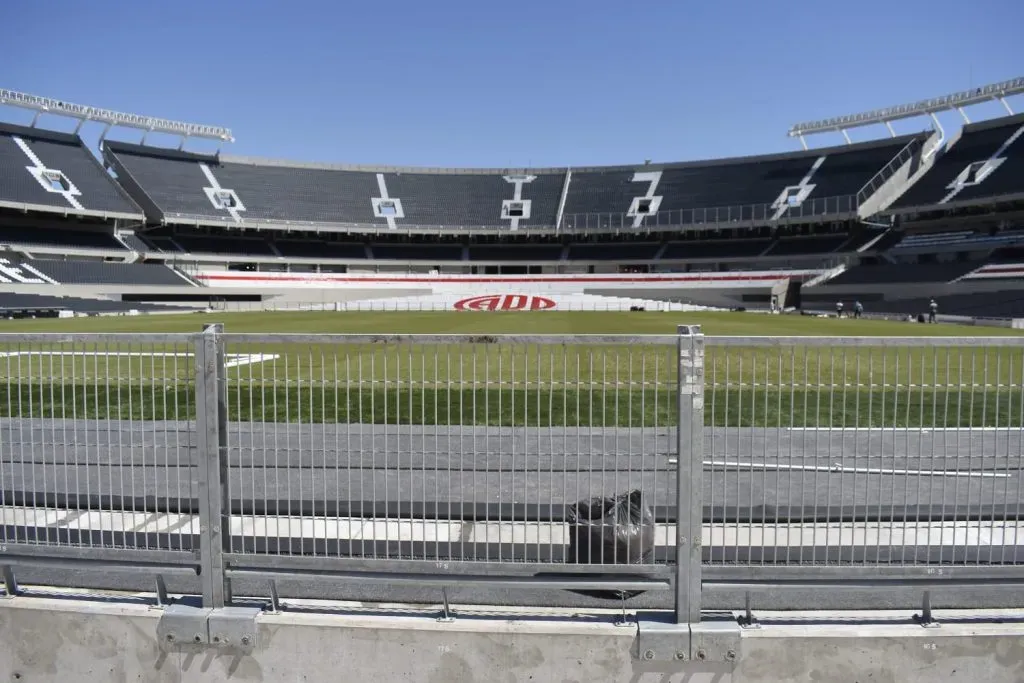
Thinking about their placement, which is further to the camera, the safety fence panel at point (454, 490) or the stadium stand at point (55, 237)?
the stadium stand at point (55, 237)

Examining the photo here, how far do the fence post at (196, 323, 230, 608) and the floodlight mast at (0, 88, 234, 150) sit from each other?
69253 millimetres

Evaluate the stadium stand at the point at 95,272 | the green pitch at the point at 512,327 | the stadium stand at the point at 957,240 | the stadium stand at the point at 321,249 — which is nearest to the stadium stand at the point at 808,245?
the stadium stand at the point at 957,240

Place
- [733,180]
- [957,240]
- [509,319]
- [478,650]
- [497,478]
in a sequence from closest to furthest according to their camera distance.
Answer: [478,650]
[497,478]
[509,319]
[957,240]
[733,180]

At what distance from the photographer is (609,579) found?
11.0 ft

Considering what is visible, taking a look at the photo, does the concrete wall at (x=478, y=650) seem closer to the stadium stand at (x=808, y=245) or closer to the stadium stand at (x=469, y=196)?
the stadium stand at (x=808, y=245)

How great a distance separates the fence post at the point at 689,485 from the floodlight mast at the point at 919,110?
224 feet

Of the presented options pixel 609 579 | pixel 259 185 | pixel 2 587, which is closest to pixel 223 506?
pixel 2 587

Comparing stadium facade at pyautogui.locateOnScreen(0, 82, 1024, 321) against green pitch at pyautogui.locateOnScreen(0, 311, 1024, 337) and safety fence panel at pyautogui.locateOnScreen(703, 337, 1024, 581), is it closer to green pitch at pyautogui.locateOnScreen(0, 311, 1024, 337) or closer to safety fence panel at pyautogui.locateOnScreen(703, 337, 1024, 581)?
green pitch at pyautogui.locateOnScreen(0, 311, 1024, 337)

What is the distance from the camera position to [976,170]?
2020 inches

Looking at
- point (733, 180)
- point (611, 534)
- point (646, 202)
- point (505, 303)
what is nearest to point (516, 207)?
point (646, 202)

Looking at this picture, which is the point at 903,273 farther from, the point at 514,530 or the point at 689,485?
the point at 689,485

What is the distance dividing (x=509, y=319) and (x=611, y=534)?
101ft

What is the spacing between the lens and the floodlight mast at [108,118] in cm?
5631

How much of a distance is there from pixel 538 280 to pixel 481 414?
5417 centimetres
